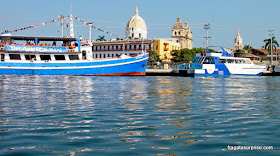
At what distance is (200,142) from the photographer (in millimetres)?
7031

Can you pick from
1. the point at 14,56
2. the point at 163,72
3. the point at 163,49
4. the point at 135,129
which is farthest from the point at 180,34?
the point at 135,129

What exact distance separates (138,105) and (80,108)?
213 centimetres

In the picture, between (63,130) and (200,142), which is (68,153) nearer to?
(63,130)

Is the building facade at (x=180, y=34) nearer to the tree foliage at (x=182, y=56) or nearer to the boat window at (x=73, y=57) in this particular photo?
the tree foliage at (x=182, y=56)

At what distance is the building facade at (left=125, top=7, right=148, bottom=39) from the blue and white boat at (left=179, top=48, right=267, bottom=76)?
8911cm

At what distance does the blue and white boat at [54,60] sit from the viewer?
41406mm

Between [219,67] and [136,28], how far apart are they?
94.2m

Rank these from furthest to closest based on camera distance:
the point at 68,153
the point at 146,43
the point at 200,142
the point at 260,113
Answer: the point at 146,43
the point at 260,113
the point at 200,142
the point at 68,153

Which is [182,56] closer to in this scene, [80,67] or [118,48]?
[118,48]

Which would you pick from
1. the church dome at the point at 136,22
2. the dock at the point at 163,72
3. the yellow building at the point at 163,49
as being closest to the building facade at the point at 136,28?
the church dome at the point at 136,22

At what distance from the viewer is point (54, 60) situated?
4331 cm

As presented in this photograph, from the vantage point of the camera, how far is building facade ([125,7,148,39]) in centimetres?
13950

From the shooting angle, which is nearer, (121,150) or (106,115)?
(121,150)

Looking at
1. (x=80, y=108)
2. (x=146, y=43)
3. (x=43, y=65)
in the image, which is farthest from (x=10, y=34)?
(x=146, y=43)
